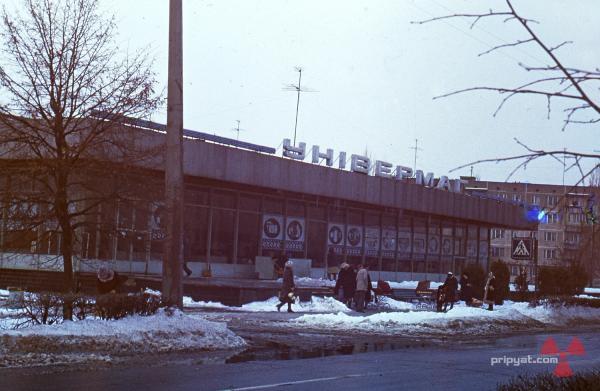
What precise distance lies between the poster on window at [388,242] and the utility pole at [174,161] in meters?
36.2

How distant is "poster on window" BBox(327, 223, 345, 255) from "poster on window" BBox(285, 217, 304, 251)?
98.4 inches

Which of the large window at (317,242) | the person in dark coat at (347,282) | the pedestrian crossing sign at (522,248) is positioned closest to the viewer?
the pedestrian crossing sign at (522,248)

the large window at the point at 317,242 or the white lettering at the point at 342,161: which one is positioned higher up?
the white lettering at the point at 342,161

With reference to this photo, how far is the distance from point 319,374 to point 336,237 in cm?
3623

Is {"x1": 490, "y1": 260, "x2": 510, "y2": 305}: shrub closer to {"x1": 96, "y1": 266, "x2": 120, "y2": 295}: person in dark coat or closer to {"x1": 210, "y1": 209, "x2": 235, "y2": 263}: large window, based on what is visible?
{"x1": 210, "y1": 209, "x2": 235, "y2": 263}: large window

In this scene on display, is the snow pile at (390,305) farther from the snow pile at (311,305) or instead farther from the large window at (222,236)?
the large window at (222,236)

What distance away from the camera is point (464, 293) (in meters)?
34.3

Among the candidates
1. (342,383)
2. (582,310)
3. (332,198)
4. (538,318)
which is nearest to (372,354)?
(342,383)

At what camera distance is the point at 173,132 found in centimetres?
1784

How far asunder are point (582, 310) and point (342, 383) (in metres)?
21.0

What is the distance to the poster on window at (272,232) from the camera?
44866mm

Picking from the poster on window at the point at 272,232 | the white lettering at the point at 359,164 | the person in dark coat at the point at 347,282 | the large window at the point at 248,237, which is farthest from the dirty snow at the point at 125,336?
the white lettering at the point at 359,164

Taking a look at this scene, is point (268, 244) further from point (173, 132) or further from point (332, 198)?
point (173, 132)

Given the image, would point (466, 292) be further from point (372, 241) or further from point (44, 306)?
point (44, 306)
